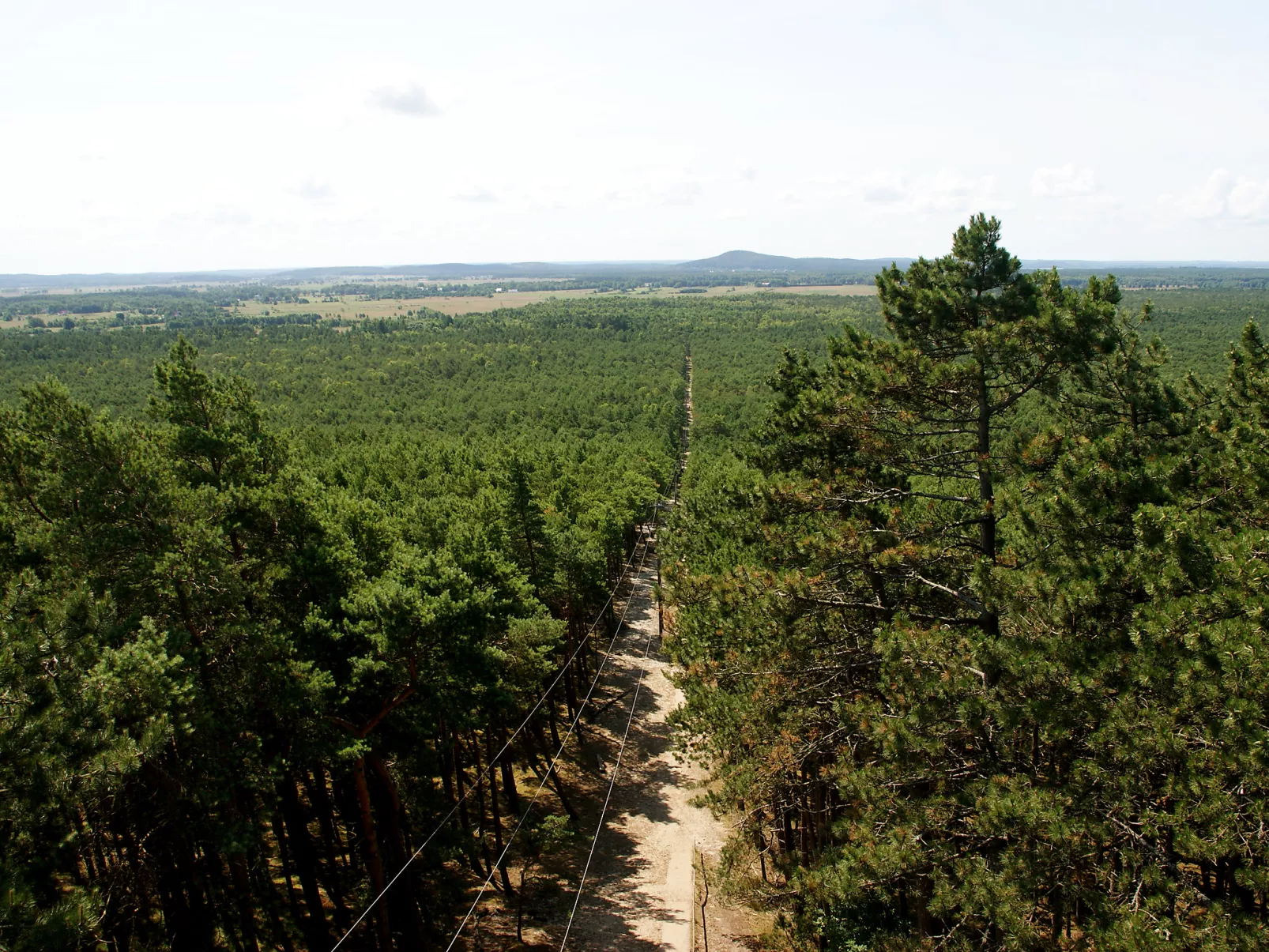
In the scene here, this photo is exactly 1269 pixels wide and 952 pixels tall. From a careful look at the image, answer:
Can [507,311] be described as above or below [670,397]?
above

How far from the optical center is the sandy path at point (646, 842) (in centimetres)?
1670

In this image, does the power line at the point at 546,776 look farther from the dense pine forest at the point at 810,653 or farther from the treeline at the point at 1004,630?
the treeline at the point at 1004,630

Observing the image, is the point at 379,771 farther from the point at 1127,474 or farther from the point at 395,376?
the point at 395,376

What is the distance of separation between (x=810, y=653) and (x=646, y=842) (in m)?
11.7

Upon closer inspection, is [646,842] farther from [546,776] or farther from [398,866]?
[398,866]

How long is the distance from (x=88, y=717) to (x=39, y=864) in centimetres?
144

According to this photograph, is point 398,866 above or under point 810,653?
under

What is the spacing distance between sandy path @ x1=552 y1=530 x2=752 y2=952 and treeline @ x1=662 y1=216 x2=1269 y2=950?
373 centimetres

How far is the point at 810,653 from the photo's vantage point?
12.0 m

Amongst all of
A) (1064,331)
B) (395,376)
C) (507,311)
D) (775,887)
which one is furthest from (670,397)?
(507,311)

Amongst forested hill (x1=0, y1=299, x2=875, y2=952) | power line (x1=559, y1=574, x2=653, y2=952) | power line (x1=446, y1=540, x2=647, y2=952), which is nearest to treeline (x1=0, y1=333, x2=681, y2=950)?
forested hill (x1=0, y1=299, x2=875, y2=952)

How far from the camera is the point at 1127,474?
835cm

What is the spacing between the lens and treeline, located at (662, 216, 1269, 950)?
6.63m

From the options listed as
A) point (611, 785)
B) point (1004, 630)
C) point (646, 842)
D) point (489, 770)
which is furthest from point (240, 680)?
point (646, 842)
